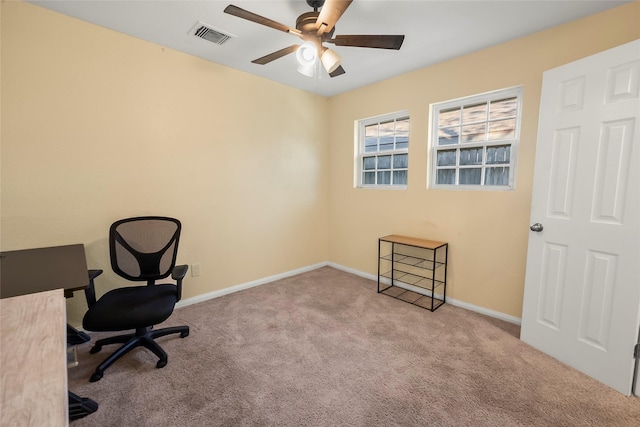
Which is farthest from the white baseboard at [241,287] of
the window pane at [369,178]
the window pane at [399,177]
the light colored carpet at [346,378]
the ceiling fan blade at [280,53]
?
the ceiling fan blade at [280,53]

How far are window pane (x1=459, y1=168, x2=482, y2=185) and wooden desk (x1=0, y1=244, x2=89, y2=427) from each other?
3.15 m

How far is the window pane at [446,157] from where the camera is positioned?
2.93 m

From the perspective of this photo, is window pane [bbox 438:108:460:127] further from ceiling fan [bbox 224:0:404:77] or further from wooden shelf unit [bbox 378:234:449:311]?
ceiling fan [bbox 224:0:404:77]

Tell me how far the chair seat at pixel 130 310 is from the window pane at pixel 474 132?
3035 millimetres

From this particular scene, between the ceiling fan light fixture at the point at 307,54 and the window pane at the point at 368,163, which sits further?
the window pane at the point at 368,163

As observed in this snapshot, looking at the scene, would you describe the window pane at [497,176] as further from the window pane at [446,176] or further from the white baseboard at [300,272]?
the white baseboard at [300,272]

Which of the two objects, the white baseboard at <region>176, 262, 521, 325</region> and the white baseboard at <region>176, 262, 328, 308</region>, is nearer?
the white baseboard at <region>176, 262, 521, 325</region>

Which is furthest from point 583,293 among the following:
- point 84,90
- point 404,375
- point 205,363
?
point 84,90

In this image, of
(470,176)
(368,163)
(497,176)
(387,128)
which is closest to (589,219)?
(497,176)

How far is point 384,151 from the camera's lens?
11.6 ft

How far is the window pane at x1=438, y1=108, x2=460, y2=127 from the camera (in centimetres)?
288

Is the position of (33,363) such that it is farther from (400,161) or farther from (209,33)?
(400,161)

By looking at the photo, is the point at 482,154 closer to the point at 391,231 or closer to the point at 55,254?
the point at 391,231

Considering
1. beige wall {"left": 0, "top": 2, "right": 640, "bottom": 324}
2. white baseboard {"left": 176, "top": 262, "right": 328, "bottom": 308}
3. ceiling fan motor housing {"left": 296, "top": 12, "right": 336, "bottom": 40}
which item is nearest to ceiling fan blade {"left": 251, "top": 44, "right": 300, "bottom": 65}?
ceiling fan motor housing {"left": 296, "top": 12, "right": 336, "bottom": 40}
